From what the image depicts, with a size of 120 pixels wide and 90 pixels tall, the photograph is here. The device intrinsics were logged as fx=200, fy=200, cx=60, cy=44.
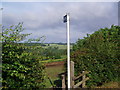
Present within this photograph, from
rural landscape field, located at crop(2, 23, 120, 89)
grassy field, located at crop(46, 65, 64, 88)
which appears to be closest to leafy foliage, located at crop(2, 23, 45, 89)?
rural landscape field, located at crop(2, 23, 120, 89)

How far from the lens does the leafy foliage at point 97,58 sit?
914cm

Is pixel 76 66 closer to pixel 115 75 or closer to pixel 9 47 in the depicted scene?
pixel 115 75

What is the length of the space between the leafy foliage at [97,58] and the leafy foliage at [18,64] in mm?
2598

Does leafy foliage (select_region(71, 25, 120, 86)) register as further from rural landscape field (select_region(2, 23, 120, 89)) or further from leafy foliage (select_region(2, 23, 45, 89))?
leafy foliage (select_region(2, 23, 45, 89))

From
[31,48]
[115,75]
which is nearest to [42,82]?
[31,48]

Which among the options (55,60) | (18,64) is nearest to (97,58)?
(55,60)

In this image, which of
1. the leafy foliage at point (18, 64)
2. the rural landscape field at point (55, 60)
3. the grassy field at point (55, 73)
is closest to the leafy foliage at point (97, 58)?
the rural landscape field at point (55, 60)

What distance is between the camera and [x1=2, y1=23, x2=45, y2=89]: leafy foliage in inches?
261

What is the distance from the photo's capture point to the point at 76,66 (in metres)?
9.06

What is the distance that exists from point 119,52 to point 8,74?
580 centimetres

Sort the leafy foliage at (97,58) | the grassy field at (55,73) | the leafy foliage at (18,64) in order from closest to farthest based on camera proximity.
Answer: the leafy foliage at (18,64) → the leafy foliage at (97,58) → the grassy field at (55,73)

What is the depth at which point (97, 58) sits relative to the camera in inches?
369

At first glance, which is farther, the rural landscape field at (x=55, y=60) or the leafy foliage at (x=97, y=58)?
the leafy foliage at (x=97, y=58)

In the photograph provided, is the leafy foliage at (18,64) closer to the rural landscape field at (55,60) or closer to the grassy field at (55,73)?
the rural landscape field at (55,60)
